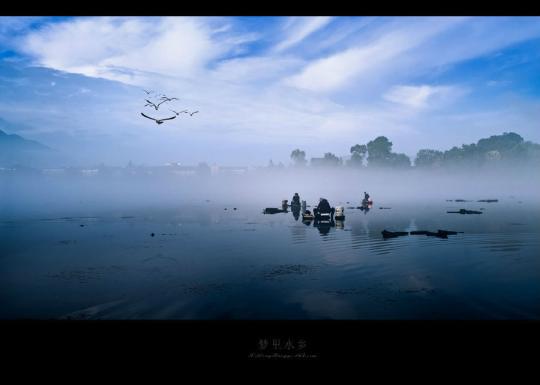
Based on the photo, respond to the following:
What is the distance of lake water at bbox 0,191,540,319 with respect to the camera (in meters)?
8.60

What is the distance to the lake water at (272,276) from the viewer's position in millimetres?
8602

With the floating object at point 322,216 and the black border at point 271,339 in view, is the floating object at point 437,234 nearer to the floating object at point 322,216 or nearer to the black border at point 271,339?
the floating object at point 322,216

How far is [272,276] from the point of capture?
39.1ft

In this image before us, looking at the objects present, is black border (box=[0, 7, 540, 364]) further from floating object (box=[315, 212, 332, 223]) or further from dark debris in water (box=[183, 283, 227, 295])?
floating object (box=[315, 212, 332, 223])

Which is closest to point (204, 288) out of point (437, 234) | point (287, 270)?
point (287, 270)

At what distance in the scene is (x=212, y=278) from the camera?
11.9 m

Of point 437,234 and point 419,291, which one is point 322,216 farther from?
point 419,291

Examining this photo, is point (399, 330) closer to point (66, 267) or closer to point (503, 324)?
point (503, 324)

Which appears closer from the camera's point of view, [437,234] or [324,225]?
[437,234]

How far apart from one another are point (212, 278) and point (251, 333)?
30.7 ft

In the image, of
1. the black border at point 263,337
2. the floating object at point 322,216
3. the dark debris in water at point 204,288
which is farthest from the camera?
the floating object at point 322,216

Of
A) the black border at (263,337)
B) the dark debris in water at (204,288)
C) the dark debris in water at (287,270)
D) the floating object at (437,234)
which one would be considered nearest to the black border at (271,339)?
the black border at (263,337)

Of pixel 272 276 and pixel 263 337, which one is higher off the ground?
pixel 263 337
